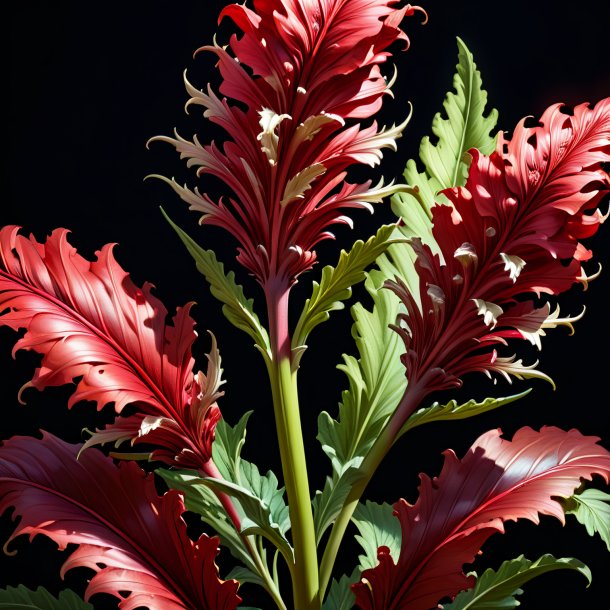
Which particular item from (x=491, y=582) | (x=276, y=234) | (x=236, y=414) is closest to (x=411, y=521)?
(x=491, y=582)

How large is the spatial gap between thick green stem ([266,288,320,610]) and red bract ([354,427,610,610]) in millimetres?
77

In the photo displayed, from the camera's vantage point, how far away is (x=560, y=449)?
850mm

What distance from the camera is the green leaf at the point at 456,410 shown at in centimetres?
82

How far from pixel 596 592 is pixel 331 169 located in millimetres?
751

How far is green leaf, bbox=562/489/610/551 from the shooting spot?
791mm

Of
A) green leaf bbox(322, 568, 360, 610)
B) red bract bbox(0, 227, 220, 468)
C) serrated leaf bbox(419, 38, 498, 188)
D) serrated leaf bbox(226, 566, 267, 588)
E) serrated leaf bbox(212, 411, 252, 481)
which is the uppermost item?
serrated leaf bbox(419, 38, 498, 188)

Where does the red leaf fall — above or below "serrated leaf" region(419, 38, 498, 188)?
below

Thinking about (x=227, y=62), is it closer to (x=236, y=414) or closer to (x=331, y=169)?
(x=331, y=169)

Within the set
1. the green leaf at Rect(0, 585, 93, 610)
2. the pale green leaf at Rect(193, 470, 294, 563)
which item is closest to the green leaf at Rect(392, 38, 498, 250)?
the pale green leaf at Rect(193, 470, 294, 563)

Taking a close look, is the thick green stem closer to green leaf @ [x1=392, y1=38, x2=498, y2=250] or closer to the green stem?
the green stem

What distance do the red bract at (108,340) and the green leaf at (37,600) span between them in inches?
6.4

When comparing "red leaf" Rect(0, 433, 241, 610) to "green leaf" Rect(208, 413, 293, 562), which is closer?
"red leaf" Rect(0, 433, 241, 610)

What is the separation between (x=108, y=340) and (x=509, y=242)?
36 centimetres

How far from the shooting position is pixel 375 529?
96 cm
